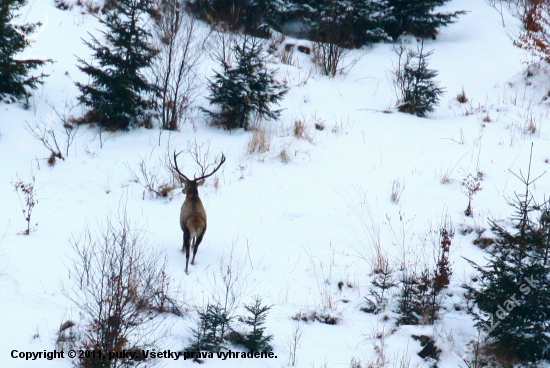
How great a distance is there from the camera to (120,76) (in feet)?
35.3

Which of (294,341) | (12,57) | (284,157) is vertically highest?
(12,57)

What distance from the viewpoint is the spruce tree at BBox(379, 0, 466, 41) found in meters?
14.9

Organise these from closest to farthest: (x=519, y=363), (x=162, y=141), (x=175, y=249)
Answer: (x=519, y=363), (x=175, y=249), (x=162, y=141)

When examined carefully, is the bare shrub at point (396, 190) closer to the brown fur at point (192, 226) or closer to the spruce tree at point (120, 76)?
the brown fur at point (192, 226)

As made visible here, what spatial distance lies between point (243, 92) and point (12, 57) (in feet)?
14.6

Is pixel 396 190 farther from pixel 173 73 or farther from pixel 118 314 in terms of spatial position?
pixel 118 314

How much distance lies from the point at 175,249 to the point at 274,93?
491 centimetres

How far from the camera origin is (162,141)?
10914 millimetres

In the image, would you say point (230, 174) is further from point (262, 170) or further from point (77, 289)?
point (77, 289)

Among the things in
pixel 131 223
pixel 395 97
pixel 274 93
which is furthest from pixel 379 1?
pixel 131 223

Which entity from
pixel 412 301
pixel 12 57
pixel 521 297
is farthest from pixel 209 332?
pixel 12 57

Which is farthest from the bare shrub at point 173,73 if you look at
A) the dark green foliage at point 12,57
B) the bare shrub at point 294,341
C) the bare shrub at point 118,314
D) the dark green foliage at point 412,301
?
the dark green foliage at point 412,301

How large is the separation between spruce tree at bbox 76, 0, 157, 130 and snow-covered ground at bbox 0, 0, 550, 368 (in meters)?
0.46

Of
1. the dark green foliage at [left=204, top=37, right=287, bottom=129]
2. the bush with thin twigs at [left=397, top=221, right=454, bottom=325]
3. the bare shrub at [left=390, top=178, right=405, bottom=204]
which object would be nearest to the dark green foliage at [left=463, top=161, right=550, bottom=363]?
the bush with thin twigs at [left=397, top=221, right=454, bottom=325]
